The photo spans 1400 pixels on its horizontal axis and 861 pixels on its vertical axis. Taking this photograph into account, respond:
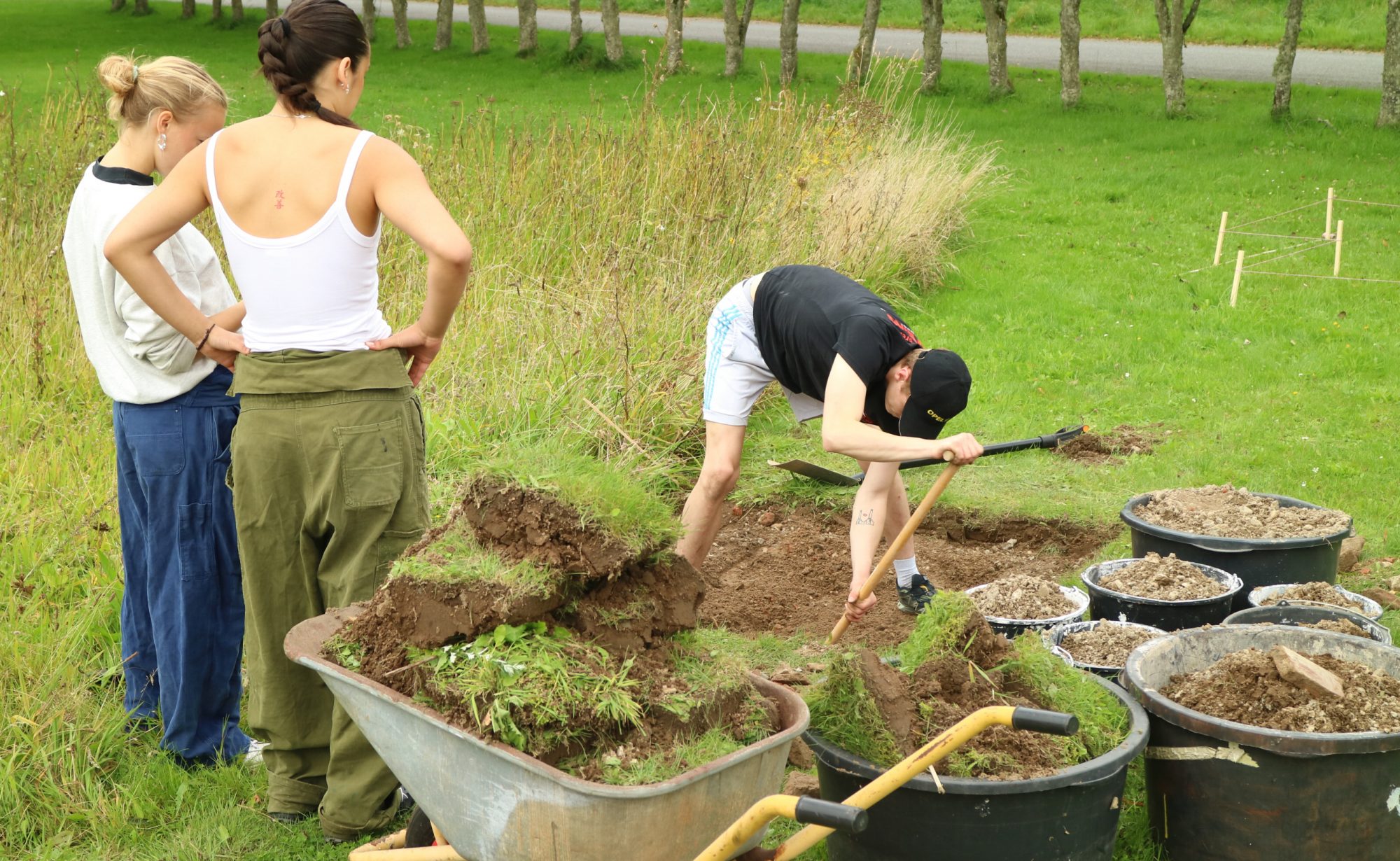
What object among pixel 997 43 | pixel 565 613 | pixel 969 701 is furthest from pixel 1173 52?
pixel 565 613

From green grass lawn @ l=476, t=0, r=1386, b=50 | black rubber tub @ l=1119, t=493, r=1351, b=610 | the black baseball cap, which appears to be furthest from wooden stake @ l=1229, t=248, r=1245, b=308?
green grass lawn @ l=476, t=0, r=1386, b=50

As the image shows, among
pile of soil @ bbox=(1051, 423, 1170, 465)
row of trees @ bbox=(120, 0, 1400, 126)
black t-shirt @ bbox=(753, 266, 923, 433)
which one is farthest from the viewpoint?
row of trees @ bbox=(120, 0, 1400, 126)

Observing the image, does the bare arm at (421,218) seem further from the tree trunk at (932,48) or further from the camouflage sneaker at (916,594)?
the tree trunk at (932,48)

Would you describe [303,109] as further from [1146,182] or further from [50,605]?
[1146,182]

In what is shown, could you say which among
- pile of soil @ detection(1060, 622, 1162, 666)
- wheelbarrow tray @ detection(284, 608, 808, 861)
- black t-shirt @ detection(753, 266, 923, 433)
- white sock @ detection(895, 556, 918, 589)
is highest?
black t-shirt @ detection(753, 266, 923, 433)

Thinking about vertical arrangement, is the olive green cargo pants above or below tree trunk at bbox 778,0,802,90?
below

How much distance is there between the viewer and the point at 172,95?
3098 millimetres

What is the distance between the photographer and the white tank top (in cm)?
274

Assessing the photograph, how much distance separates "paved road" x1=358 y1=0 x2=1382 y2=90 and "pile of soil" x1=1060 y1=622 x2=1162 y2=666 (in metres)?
16.4

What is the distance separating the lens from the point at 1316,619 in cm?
364

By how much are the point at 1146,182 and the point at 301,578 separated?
41.1 feet

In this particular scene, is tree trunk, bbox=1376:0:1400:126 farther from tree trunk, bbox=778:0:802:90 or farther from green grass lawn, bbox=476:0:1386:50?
green grass lawn, bbox=476:0:1386:50

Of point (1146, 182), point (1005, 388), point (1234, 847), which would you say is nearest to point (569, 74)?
point (1146, 182)

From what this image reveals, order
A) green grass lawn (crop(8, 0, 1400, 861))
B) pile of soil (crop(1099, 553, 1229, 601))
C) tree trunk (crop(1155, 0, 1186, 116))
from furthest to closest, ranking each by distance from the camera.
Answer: tree trunk (crop(1155, 0, 1186, 116))
pile of soil (crop(1099, 553, 1229, 601))
green grass lawn (crop(8, 0, 1400, 861))
